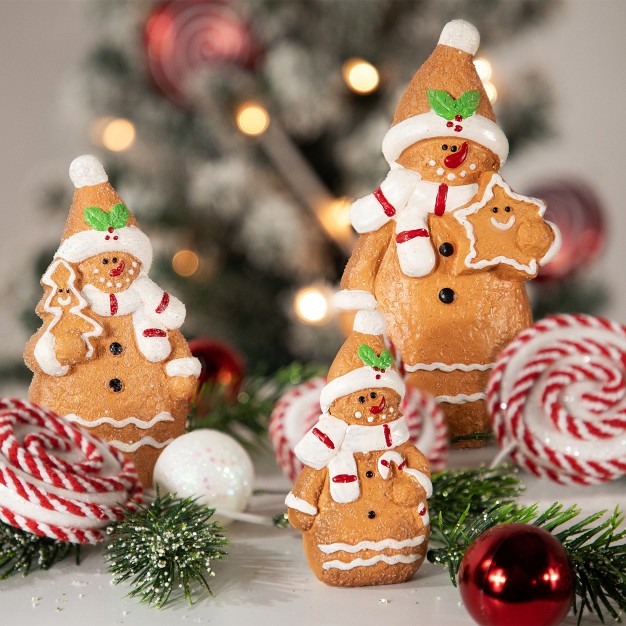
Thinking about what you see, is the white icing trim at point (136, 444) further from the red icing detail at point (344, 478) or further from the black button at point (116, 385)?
the red icing detail at point (344, 478)

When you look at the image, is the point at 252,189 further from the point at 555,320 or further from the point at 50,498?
the point at 50,498

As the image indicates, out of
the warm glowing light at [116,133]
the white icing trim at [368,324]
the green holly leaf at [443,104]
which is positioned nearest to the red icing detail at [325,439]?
the white icing trim at [368,324]

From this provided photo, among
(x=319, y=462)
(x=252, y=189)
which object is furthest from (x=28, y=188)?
(x=319, y=462)

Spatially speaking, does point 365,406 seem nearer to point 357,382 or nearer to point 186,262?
point 357,382

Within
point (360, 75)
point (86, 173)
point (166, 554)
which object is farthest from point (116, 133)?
point (166, 554)

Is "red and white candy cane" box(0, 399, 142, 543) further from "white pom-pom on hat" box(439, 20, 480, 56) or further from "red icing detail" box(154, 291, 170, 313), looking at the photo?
"white pom-pom on hat" box(439, 20, 480, 56)

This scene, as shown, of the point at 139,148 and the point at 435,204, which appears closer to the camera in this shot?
the point at 435,204

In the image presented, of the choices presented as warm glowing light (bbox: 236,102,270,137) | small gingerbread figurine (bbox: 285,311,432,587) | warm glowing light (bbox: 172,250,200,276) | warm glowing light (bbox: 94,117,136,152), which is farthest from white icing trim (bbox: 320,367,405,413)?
warm glowing light (bbox: 94,117,136,152)
